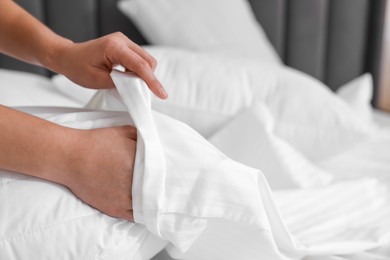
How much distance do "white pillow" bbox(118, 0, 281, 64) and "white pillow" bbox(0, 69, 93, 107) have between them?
397 mm

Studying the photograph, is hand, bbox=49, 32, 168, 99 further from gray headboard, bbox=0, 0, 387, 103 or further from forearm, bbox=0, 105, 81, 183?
gray headboard, bbox=0, 0, 387, 103

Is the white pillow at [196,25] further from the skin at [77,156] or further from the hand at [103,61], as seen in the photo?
the skin at [77,156]

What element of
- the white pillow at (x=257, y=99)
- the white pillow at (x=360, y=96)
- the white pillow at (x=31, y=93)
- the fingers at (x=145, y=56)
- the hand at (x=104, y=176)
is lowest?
the white pillow at (x=360, y=96)

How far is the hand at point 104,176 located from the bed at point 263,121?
2 centimetres

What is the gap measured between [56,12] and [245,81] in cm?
63

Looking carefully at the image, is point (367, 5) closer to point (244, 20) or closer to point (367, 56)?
point (367, 56)

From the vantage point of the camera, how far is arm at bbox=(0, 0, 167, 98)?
2.66 ft

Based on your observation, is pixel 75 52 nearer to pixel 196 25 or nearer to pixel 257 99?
pixel 257 99

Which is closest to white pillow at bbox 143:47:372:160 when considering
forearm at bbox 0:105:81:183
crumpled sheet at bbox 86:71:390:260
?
crumpled sheet at bbox 86:71:390:260

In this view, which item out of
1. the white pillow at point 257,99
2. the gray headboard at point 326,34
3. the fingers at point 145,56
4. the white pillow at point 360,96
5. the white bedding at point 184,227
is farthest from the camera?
the gray headboard at point 326,34

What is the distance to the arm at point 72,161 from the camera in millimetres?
724

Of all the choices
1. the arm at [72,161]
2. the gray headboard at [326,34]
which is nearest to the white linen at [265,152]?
the arm at [72,161]

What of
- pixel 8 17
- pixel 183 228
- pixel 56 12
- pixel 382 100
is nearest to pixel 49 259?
pixel 183 228

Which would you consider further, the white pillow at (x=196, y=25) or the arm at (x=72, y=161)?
the white pillow at (x=196, y=25)
